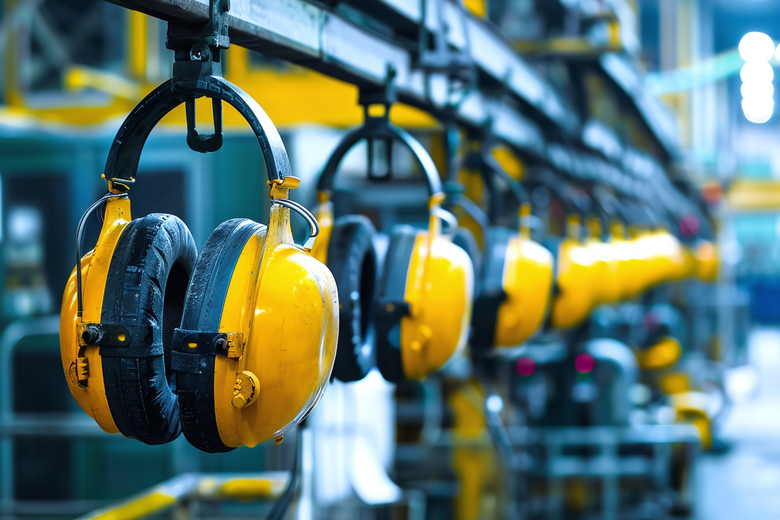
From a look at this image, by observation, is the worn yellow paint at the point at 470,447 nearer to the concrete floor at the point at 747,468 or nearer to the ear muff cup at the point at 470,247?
the concrete floor at the point at 747,468

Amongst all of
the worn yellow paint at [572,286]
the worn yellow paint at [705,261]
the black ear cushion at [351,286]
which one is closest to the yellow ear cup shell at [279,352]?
the black ear cushion at [351,286]

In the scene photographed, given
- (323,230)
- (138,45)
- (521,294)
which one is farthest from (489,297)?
(138,45)

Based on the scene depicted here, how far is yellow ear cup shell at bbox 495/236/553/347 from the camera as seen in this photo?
6.68 ft

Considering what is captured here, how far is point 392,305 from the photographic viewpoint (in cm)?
148

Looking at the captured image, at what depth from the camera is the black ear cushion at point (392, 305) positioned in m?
1.49

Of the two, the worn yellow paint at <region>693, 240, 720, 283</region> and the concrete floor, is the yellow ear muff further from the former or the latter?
the worn yellow paint at <region>693, 240, 720, 283</region>

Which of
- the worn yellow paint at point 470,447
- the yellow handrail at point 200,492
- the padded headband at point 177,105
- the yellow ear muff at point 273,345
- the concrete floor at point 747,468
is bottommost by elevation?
the concrete floor at point 747,468

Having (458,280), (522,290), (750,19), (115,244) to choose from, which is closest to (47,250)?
(522,290)

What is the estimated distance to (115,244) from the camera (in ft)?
3.16

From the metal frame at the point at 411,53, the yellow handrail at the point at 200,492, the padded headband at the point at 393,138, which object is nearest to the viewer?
the metal frame at the point at 411,53

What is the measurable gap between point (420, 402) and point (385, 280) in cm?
441

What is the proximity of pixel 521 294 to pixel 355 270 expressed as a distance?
72cm

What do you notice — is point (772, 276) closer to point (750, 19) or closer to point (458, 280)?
point (750, 19)

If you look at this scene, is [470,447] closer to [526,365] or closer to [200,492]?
[526,365]
